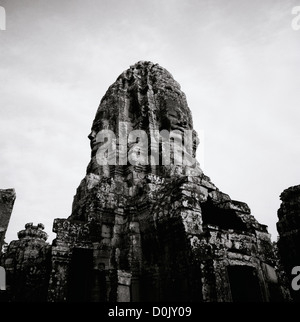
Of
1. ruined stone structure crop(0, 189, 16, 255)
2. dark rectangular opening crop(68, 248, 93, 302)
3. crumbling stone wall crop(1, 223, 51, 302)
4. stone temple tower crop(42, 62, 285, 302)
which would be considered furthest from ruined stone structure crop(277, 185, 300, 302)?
ruined stone structure crop(0, 189, 16, 255)

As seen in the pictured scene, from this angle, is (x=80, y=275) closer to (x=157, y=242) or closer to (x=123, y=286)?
(x=123, y=286)

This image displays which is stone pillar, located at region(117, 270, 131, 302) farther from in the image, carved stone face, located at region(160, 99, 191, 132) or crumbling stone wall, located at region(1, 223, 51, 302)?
carved stone face, located at region(160, 99, 191, 132)

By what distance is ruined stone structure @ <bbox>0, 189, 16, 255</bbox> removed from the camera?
399 cm

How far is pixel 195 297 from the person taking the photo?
5930 millimetres

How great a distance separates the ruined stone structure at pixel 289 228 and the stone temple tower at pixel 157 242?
66.1 inches

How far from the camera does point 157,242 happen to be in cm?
748

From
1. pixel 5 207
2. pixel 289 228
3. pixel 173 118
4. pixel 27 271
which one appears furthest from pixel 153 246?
pixel 173 118

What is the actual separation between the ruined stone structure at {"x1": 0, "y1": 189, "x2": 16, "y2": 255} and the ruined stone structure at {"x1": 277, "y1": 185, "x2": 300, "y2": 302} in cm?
803

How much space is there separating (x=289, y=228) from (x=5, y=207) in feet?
27.9

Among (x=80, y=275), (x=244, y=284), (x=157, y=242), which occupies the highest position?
(x=157, y=242)

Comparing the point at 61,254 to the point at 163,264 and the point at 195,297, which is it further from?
the point at 195,297

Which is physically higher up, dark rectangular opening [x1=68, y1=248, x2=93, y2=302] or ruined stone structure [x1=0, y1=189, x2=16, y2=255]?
ruined stone structure [x1=0, y1=189, x2=16, y2=255]
